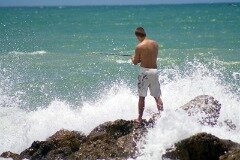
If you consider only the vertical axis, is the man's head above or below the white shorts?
above

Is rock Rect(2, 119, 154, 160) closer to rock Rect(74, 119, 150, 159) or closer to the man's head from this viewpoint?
rock Rect(74, 119, 150, 159)

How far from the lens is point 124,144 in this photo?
7676mm

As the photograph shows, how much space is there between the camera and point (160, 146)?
7.56 m

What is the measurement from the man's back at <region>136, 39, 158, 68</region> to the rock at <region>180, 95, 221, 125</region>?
1066 millimetres

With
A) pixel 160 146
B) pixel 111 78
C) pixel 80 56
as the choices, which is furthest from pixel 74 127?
pixel 80 56

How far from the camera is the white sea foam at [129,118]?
7.71 metres

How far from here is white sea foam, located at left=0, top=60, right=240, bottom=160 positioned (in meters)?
7.71

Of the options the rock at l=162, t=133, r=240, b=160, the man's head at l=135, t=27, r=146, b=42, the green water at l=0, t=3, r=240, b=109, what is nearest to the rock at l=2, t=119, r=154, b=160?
the rock at l=162, t=133, r=240, b=160

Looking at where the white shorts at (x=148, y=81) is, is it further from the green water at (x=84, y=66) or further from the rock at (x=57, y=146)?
→ the green water at (x=84, y=66)

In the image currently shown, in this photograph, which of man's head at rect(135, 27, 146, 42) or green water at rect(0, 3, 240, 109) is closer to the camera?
man's head at rect(135, 27, 146, 42)

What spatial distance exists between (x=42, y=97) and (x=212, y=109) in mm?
8024

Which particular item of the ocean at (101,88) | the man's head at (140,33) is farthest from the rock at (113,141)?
the man's head at (140,33)

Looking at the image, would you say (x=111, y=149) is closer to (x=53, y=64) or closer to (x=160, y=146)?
(x=160, y=146)

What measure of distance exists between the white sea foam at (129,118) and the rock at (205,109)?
14 centimetres
